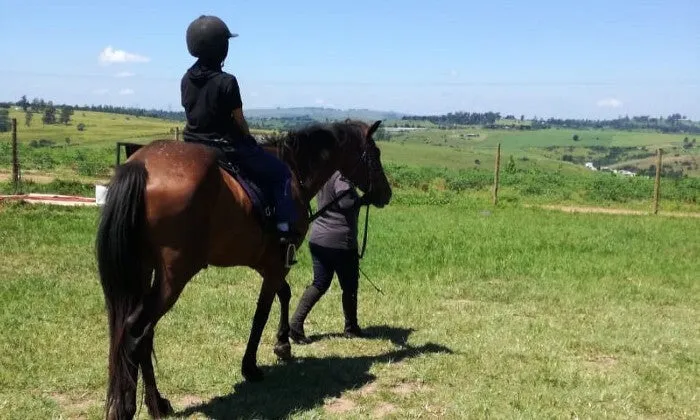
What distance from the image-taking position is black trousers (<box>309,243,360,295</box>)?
21.6 feet

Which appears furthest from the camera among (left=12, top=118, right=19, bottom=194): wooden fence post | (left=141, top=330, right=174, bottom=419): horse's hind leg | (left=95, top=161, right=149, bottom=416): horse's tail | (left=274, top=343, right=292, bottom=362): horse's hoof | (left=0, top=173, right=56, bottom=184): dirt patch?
(left=0, top=173, right=56, bottom=184): dirt patch

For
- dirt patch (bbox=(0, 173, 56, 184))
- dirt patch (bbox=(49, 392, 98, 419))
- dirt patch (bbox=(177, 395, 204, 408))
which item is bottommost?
dirt patch (bbox=(177, 395, 204, 408))

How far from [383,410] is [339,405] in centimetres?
35

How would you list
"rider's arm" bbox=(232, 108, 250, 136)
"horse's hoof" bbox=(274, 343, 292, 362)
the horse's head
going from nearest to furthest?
"rider's arm" bbox=(232, 108, 250, 136) < "horse's hoof" bbox=(274, 343, 292, 362) < the horse's head

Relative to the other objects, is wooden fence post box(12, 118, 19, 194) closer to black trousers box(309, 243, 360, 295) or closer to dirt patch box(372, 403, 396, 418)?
black trousers box(309, 243, 360, 295)

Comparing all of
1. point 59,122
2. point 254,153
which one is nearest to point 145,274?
point 254,153

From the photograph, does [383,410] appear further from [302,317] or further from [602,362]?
[602,362]

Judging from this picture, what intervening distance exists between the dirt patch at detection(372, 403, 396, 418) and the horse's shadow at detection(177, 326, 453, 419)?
408mm

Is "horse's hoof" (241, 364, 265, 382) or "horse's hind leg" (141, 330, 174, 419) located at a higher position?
"horse's hind leg" (141, 330, 174, 419)

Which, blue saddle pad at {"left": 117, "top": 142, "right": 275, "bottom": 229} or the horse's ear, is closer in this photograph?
blue saddle pad at {"left": 117, "top": 142, "right": 275, "bottom": 229}

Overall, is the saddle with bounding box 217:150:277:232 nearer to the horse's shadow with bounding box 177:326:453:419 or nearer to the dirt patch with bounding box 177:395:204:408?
the horse's shadow with bounding box 177:326:453:419

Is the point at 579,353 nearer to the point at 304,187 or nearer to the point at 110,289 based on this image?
the point at 304,187

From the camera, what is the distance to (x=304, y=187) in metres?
5.73

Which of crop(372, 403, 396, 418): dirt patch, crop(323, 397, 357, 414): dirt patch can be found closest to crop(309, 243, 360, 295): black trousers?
crop(323, 397, 357, 414): dirt patch
